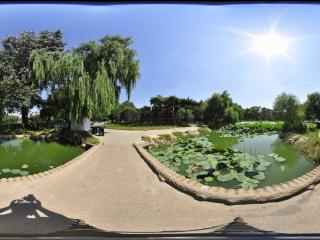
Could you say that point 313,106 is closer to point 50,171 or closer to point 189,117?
point 189,117

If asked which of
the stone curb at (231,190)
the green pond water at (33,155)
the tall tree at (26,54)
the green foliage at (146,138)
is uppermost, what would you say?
the tall tree at (26,54)

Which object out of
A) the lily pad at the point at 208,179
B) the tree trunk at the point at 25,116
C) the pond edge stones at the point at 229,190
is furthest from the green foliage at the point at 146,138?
the lily pad at the point at 208,179

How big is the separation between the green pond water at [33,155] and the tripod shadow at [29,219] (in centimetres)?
29

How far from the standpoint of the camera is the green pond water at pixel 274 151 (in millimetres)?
2163

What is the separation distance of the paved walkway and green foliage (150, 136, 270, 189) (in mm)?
233

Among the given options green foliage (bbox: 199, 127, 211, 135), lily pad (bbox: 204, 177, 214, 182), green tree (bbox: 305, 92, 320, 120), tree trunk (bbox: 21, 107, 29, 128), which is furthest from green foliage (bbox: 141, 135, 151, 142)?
green tree (bbox: 305, 92, 320, 120)

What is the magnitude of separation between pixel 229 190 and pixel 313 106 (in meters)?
0.92

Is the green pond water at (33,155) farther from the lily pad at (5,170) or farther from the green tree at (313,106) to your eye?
the green tree at (313,106)

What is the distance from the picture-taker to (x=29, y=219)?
77.4 inches

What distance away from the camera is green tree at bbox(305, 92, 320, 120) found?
5.78 ft

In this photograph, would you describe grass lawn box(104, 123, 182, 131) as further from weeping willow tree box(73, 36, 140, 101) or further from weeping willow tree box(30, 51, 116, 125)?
weeping willow tree box(73, 36, 140, 101)

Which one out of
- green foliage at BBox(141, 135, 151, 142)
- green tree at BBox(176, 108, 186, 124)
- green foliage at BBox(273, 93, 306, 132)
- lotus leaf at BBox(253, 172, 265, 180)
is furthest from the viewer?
lotus leaf at BBox(253, 172, 265, 180)

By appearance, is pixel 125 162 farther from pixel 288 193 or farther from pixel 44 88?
pixel 288 193

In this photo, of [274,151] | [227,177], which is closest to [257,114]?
[274,151]
